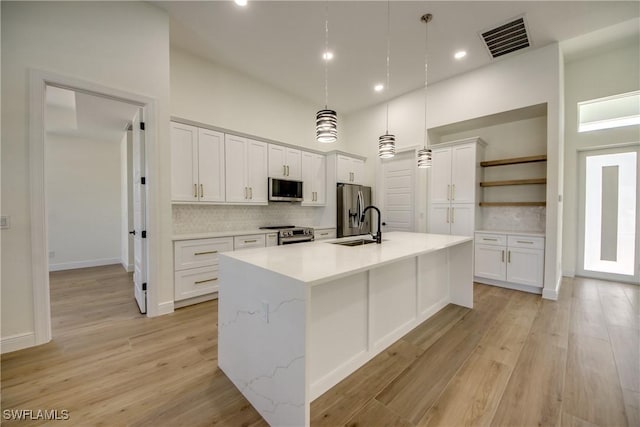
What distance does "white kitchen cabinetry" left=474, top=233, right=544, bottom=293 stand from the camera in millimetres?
3574

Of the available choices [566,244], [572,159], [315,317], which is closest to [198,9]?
A: [315,317]

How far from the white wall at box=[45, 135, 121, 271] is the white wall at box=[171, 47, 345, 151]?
3.42 metres

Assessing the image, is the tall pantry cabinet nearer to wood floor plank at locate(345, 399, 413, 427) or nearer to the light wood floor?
the light wood floor

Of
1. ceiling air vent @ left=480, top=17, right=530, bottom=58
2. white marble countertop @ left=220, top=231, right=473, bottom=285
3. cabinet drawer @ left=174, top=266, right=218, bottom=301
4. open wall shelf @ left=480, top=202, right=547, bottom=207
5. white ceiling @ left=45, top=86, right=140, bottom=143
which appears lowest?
cabinet drawer @ left=174, top=266, right=218, bottom=301

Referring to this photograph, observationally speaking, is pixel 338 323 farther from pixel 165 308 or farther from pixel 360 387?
pixel 165 308

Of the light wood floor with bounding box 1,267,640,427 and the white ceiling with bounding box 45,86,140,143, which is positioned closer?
the light wood floor with bounding box 1,267,640,427

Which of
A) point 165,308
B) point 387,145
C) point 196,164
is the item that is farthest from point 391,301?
point 196,164

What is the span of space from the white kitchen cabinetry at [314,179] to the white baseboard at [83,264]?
461 centimetres

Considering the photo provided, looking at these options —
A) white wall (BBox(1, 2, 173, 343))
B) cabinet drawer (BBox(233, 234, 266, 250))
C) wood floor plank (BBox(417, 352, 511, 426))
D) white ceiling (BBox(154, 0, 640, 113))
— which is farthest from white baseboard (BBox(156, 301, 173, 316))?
white ceiling (BBox(154, 0, 640, 113))

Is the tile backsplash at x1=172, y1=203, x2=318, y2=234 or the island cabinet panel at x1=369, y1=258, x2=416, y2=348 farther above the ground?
the tile backsplash at x1=172, y1=203, x2=318, y2=234

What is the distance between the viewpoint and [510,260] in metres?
3.79

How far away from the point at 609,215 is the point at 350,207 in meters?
4.22

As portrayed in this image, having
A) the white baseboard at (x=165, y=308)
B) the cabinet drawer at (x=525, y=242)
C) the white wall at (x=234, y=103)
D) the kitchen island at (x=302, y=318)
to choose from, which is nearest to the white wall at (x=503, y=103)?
the cabinet drawer at (x=525, y=242)

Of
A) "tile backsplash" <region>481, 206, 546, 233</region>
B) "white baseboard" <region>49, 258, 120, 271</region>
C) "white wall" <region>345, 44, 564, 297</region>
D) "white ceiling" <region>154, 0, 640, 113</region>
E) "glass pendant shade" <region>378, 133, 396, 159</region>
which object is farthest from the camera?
"white baseboard" <region>49, 258, 120, 271</region>
